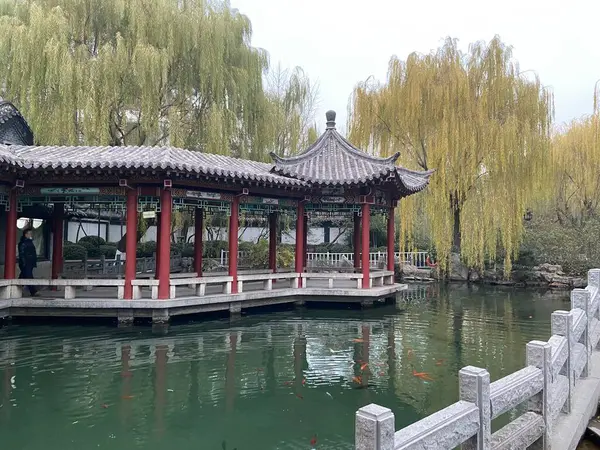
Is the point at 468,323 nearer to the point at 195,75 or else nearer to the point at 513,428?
the point at 513,428

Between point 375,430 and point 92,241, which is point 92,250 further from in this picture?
point 375,430

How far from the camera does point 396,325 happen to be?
27.7ft

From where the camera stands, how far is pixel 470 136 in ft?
44.3

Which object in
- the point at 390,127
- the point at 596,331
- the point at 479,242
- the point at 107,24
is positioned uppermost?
the point at 107,24

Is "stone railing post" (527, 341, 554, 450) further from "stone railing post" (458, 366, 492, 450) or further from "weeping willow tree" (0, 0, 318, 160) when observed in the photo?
"weeping willow tree" (0, 0, 318, 160)

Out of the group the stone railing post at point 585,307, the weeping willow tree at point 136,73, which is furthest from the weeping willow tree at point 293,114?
the stone railing post at point 585,307

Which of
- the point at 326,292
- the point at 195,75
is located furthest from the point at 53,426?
the point at 195,75

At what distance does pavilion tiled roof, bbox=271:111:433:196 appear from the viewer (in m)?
9.72

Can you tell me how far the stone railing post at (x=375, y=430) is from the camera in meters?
1.76

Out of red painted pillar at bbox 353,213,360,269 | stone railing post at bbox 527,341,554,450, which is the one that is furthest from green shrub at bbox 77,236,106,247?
stone railing post at bbox 527,341,554,450

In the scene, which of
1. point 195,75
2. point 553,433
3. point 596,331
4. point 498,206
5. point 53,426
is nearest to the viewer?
point 553,433

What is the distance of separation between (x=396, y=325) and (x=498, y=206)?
7.31 meters

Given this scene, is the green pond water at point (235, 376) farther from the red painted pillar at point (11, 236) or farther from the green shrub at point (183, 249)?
the green shrub at point (183, 249)

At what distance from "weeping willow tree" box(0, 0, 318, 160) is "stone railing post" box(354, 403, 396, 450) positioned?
36.3 feet
